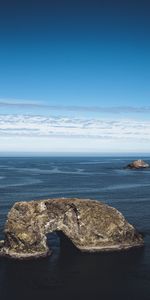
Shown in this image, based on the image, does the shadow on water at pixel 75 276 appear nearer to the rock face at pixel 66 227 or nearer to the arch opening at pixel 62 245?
the arch opening at pixel 62 245

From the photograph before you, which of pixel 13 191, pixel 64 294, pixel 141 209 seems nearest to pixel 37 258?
pixel 64 294

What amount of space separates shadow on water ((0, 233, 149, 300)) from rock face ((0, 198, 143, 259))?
7.07 ft

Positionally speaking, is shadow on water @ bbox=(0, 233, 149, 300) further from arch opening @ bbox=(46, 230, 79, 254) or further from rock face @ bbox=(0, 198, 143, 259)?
rock face @ bbox=(0, 198, 143, 259)

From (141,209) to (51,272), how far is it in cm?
4880

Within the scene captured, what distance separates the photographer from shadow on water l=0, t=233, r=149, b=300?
5334 cm

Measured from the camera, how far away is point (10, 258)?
66188 millimetres

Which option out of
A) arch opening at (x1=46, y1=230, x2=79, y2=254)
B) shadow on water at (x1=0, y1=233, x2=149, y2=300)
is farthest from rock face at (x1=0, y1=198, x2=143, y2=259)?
shadow on water at (x1=0, y1=233, x2=149, y2=300)

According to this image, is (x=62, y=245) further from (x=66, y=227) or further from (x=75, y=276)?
(x=75, y=276)

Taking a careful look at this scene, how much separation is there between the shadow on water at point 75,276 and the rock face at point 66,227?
7.07ft

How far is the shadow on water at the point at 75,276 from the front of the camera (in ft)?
175

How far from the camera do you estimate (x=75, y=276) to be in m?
59.8

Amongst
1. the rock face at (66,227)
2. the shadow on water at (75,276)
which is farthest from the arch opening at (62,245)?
the rock face at (66,227)

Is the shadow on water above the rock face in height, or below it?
below

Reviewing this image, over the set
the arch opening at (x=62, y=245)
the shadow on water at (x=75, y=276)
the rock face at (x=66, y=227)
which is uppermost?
the rock face at (x=66, y=227)
